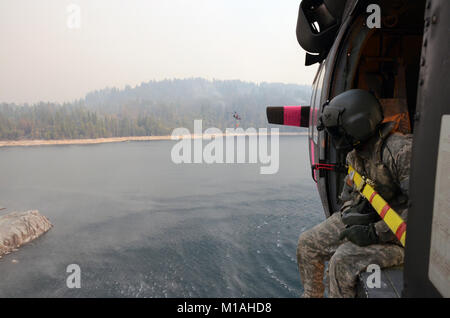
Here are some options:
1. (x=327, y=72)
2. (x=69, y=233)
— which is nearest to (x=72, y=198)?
(x=69, y=233)

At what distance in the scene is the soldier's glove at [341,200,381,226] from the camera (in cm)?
248

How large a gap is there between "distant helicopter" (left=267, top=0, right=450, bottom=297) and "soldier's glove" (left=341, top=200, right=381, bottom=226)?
1.49 ft

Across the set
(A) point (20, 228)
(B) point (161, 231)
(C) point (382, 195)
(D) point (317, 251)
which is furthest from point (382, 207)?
(A) point (20, 228)

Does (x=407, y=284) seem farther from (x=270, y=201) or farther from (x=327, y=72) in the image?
(x=270, y=201)

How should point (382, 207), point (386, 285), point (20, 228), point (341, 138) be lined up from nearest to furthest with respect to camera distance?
point (386, 285) → point (382, 207) → point (341, 138) → point (20, 228)

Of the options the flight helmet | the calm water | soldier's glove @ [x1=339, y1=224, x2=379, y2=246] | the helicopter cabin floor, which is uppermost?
the flight helmet

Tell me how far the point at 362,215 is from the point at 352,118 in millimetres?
816

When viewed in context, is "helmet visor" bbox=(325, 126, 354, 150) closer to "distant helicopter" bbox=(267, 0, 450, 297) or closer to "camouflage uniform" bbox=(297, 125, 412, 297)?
"camouflage uniform" bbox=(297, 125, 412, 297)

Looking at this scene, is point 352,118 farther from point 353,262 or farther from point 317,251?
point 317,251

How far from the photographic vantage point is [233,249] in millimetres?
21156

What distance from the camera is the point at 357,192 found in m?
2.71

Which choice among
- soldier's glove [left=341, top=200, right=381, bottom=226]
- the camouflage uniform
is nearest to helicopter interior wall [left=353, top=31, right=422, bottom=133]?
the camouflage uniform

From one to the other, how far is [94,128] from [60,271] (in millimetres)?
76569

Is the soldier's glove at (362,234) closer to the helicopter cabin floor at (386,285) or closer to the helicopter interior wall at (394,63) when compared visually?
the helicopter cabin floor at (386,285)
